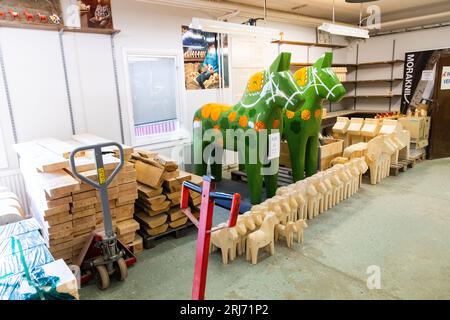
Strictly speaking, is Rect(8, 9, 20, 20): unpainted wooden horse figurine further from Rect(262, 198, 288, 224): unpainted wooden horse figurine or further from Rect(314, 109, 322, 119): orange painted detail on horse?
Rect(314, 109, 322, 119): orange painted detail on horse

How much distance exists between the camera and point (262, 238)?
279cm

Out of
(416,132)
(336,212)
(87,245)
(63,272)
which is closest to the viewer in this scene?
(63,272)

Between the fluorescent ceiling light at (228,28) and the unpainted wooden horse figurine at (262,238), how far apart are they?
2.18 m

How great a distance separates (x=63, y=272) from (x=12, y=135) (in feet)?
8.39

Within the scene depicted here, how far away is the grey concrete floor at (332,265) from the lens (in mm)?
2439

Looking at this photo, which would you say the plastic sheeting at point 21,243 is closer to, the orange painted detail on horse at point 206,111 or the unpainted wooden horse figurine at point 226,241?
the unpainted wooden horse figurine at point 226,241

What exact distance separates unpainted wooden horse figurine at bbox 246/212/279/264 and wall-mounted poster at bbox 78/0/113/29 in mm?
3188

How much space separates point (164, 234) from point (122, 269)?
0.74 m

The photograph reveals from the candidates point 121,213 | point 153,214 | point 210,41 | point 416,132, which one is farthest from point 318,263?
point 416,132

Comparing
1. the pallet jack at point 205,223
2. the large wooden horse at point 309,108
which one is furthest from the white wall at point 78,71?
the pallet jack at point 205,223

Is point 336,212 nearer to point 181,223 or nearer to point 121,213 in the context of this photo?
point 181,223

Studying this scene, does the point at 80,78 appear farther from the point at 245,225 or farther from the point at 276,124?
the point at 245,225

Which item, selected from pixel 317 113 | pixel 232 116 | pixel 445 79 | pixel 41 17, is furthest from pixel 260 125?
pixel 445 79

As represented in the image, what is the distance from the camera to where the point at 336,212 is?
3.91 meters
